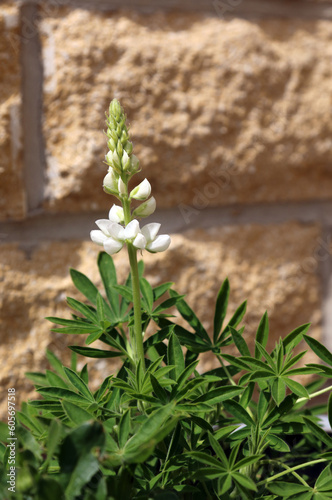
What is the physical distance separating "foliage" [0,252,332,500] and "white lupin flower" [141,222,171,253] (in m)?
0.08

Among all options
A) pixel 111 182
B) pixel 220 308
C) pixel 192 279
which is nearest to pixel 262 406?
pixel 220 308

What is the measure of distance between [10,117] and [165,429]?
53 centimetres

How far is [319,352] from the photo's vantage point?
0.46 m

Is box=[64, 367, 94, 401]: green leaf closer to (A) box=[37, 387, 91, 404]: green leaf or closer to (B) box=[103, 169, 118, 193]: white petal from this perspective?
(A) box=[37, 387, 91, 404]: green leaf

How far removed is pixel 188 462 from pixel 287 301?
0.50 m

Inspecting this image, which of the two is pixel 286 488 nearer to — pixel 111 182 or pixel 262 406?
pixel 262 406

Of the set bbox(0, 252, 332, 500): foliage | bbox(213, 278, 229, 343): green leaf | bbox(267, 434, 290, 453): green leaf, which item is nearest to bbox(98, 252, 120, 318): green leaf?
bbox(0, 252, 332, 500): foliage

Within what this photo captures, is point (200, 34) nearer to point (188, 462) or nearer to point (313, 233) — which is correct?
point (313, 233)

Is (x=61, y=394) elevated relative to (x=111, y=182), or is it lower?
lower

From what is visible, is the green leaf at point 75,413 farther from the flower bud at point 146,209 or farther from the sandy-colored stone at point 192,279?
the sandy-colored stone at point 192,279

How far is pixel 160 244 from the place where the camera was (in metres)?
0.41

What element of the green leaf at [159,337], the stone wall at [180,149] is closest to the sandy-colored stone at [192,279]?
the stone wall at [180,149]

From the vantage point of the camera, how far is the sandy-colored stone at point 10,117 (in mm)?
702

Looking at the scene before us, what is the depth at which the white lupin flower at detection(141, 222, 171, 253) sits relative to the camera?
1.35 feet
